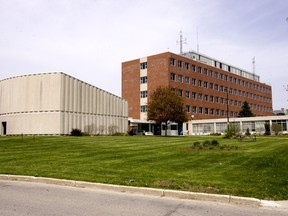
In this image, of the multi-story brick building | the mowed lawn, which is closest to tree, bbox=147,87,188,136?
the multi-story brick building

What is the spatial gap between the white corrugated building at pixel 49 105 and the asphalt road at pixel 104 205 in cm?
3438

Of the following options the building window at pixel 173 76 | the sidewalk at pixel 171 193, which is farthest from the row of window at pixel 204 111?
the sidewalk at pixel 171 193

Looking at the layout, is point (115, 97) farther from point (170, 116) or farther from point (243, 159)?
point (243, 159)

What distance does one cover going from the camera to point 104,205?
7.41 metres

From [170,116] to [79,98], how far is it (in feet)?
45.8

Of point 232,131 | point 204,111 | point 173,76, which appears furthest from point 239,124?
point 232,131

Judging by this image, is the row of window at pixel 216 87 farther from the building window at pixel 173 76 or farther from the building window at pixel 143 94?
the building window at pixel 143 94

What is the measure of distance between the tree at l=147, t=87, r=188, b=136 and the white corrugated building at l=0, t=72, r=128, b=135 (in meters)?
8.99

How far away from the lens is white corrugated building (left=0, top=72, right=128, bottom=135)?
1666 inches

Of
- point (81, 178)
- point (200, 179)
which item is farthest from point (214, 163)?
point (81, 178)

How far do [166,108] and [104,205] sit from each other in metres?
39.1

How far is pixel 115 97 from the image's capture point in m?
54.2

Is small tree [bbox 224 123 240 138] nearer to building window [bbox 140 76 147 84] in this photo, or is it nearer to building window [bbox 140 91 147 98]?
building window [bbox 140 91 147 98]

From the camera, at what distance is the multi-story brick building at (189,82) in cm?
7106
